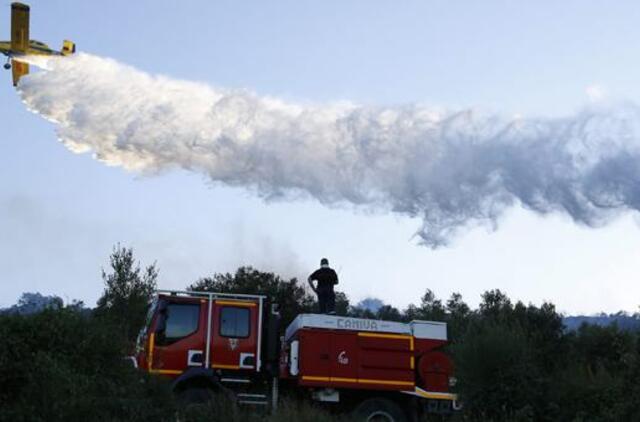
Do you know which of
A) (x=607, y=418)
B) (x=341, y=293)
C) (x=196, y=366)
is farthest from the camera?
(x=341, y=293)

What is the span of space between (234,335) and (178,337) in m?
1.24

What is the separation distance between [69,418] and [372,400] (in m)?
7.15

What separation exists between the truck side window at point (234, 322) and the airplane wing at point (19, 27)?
24200 mm

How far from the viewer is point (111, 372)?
633 inches

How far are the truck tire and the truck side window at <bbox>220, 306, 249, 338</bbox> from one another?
122 inches

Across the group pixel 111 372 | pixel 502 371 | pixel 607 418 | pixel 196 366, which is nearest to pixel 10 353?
pixel 111 372

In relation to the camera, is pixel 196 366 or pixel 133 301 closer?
pixel 196 366

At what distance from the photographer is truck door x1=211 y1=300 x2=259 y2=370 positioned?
18.5 metres

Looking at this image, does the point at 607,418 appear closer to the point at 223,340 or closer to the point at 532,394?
the point at 532,394

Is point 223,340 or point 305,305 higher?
point 305,305

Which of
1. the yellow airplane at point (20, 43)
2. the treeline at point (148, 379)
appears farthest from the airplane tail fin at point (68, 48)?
the treeline at point (148, 379)

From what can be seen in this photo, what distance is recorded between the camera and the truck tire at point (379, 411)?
18688 millimetres

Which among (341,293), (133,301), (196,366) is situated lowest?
(196,366)

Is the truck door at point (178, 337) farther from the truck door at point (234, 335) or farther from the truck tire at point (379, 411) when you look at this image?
the truck tire at point (379, 411)
